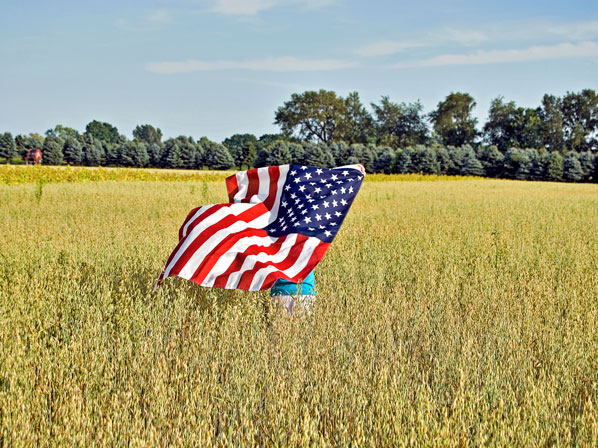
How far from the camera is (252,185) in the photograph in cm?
514

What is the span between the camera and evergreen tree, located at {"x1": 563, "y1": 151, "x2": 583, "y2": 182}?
4597 centimetres

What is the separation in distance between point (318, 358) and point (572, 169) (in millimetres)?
48706

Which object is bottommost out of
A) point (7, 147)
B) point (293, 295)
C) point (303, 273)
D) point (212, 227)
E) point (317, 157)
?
point (293, 295)

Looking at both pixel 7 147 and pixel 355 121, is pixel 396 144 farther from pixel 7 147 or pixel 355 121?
pixel 7 147

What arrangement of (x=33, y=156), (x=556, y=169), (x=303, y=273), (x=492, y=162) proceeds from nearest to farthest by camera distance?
(x=303, y=273) < (x=556, y=169) < (x=492, y=162) < (x=33, y=156)

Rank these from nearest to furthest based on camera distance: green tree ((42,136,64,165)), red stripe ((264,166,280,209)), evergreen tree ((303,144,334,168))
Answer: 1. red stripe ((264,166,280,209))
2. evergreen tree ((303,144,334,168))
3. green tree ((42,136,64,165))

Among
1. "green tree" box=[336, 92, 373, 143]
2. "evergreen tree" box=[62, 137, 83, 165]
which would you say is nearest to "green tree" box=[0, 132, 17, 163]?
"evergreen tree" box=[62, 137, 83, 165]

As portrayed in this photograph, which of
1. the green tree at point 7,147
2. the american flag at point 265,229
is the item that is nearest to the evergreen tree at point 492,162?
the american flag at point 265,229

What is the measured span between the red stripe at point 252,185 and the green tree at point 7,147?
221 ft

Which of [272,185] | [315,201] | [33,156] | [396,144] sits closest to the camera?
[315,201]

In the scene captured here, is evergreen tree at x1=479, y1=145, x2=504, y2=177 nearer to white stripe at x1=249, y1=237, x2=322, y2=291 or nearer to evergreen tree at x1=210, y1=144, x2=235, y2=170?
evergreen tree at x1=210, y1=144, x2=235, y2=170

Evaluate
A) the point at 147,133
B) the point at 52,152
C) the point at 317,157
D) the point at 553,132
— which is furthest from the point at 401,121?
the point at 147,133

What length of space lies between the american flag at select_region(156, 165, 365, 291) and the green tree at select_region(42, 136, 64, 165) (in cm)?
6262

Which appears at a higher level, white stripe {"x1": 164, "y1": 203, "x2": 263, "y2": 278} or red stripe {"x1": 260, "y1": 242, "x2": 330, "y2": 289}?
white stripe {"x1": 164, "y1": 203, "x2": 263, "y2": 278}
